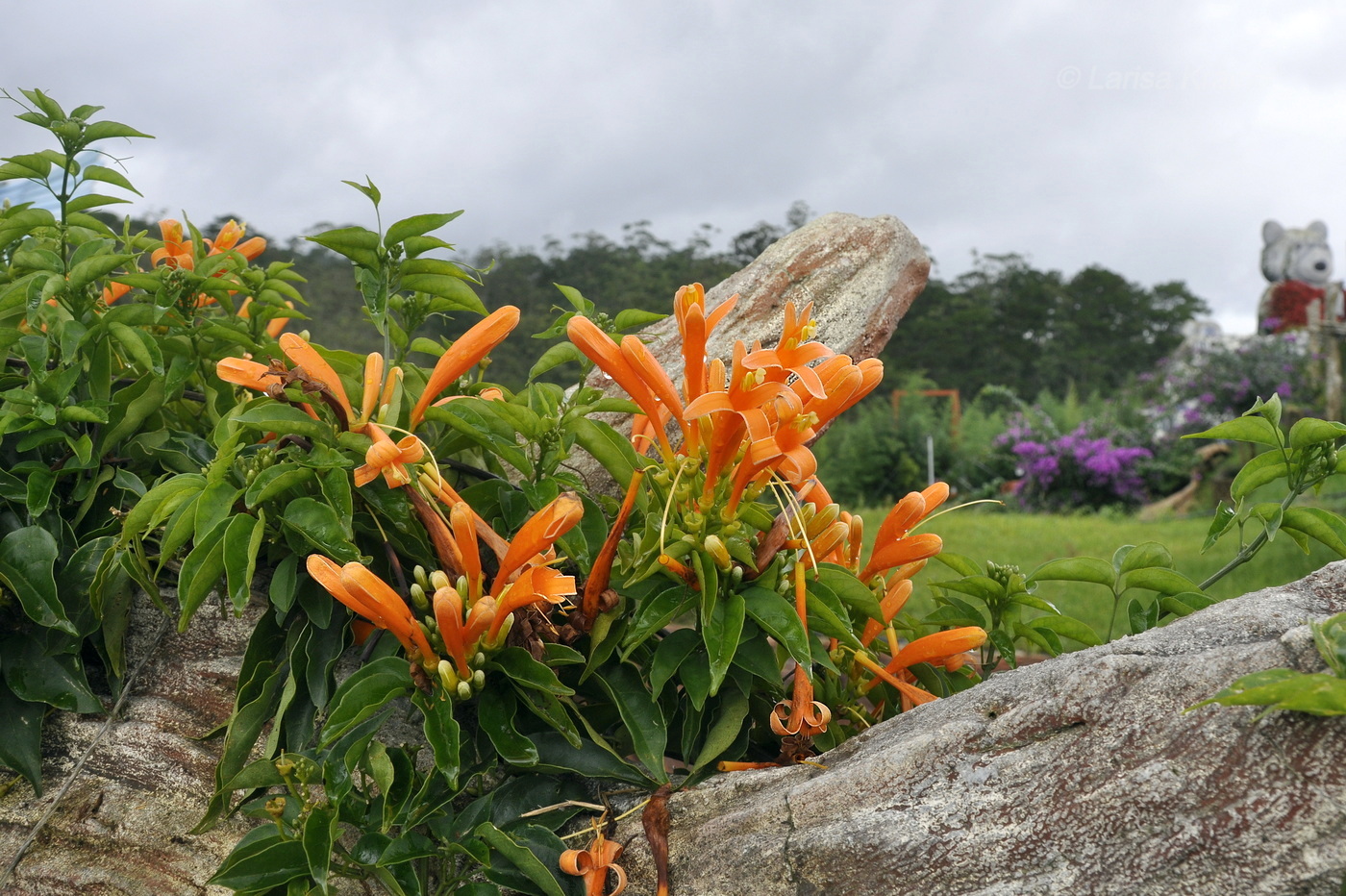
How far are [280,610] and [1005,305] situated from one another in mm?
41640

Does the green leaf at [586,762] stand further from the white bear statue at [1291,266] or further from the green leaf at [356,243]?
the white bear statue at [1291,266]

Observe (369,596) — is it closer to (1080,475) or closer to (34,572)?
(34,572)

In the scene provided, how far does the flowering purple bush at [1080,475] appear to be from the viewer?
14.3 meters

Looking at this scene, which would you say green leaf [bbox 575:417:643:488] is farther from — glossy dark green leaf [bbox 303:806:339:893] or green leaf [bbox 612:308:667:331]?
glossy dark green leaf [bbox 303:806:339:893]

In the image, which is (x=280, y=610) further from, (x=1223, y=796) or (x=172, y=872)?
(x=1223, y=796)

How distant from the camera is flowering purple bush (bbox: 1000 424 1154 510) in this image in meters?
14.3

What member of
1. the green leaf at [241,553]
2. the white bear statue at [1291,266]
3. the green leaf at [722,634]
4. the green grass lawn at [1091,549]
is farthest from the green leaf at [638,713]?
the white bear statue at [1291,266]

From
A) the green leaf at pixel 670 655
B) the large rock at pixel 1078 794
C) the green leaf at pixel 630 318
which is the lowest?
the large rock at pixel 1078 794

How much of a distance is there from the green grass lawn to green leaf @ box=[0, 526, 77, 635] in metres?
4.87

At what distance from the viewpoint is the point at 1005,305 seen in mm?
39844

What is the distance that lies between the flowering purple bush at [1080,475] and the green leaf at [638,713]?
13.9 meters

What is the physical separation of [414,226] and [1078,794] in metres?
1.30

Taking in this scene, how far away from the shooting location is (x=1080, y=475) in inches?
575

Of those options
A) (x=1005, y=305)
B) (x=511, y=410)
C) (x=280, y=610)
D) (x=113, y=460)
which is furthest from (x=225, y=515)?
(x=1005, y=305)
